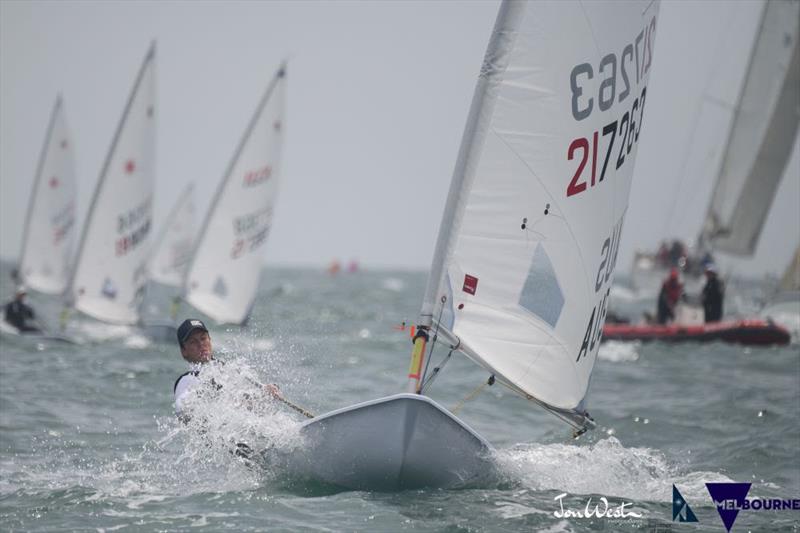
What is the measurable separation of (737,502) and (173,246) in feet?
121

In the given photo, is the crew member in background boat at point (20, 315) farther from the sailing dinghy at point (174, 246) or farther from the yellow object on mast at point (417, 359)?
the sailing dinghy at point (174, 246)

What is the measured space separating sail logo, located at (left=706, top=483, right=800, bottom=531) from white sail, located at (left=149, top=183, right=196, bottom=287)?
35841 mm

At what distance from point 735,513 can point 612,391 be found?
6.74m

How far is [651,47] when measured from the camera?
744 centimetres

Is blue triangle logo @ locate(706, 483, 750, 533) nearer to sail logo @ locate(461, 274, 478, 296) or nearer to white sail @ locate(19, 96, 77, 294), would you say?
sail logo @ locate(461, 274, 478, 296)

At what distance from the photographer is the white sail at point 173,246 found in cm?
4162

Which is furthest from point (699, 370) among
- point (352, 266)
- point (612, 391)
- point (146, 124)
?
point (352, 266)

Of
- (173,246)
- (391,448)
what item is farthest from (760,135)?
(173,246)

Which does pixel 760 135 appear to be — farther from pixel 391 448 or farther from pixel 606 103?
pixel 391 448

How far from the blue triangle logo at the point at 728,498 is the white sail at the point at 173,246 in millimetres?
35740

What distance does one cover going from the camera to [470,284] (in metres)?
6.60

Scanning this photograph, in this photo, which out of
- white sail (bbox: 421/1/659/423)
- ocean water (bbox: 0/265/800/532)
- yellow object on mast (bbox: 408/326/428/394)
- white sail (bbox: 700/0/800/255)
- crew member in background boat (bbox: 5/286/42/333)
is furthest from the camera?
white sail (bbox: 700/0/800/255)

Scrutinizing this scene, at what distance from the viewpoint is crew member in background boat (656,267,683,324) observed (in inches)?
802

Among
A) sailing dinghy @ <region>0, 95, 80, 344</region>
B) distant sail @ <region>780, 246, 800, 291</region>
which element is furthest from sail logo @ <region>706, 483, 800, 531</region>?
sailing dinghy @ <region>0, 95, 80, 344</region>
